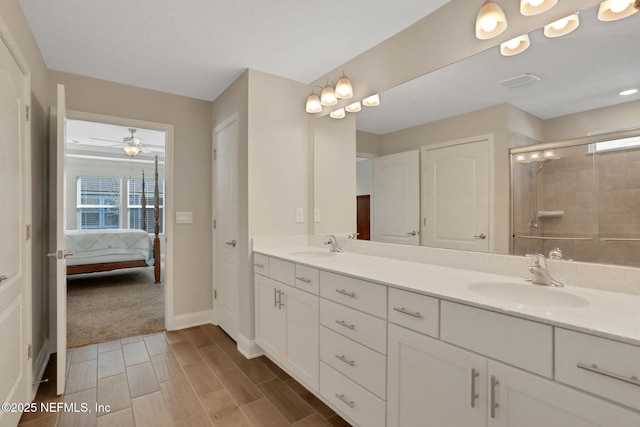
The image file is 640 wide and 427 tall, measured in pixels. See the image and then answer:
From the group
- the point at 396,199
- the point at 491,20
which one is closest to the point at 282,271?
the point at 396,199

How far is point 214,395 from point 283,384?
46cm

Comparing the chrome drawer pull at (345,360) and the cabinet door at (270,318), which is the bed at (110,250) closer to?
the cabinet door at (270,318)

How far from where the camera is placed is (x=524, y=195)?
1543 millimetres

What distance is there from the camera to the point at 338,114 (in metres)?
2.62

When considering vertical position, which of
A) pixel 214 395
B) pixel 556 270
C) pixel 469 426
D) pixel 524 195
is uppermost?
pixel 524 195

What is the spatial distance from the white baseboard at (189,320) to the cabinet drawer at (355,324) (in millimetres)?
2036

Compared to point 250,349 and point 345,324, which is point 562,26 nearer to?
point 345,324

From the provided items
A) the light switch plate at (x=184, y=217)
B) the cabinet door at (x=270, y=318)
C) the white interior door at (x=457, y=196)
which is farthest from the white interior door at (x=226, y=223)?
the white interior door at (x=457, y=196)

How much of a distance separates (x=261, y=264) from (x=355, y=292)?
43.6 inches

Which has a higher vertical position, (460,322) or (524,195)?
(524,195)

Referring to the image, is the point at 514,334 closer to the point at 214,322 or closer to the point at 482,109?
the point at 482,109

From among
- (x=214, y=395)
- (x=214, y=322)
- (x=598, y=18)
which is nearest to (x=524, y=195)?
(x=598, y=18)

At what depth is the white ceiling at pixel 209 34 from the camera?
1856 mm

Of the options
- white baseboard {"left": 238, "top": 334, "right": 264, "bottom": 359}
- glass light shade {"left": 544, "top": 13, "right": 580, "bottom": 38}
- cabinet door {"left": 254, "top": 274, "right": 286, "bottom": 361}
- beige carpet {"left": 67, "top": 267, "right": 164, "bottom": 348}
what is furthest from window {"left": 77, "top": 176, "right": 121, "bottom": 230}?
glass light shade {"left": 544, "top": 13, "right": 580, "bottom": 38}
